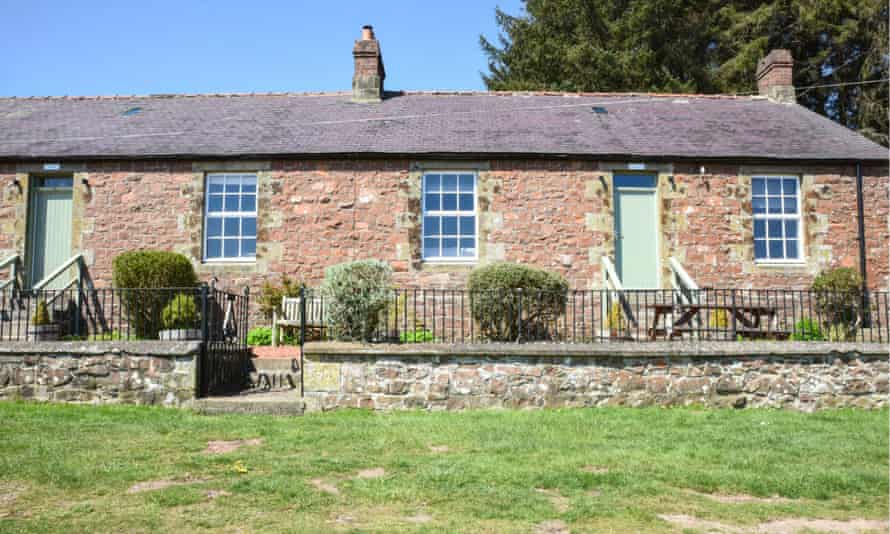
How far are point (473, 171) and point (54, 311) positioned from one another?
772 centimetres

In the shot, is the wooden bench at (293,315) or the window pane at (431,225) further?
the window pane at (431,225)

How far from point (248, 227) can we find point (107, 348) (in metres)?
4.98

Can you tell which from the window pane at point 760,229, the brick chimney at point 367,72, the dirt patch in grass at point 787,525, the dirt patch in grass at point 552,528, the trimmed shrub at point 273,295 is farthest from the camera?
the brick chimney at point 367,72

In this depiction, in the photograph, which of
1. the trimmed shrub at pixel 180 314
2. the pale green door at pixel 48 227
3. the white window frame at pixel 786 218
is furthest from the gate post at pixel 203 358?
the white window frame at pixel 786 218

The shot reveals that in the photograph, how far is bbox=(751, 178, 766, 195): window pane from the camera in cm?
1362

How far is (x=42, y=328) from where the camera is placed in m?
9.85

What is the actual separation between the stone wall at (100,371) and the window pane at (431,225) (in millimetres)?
5689

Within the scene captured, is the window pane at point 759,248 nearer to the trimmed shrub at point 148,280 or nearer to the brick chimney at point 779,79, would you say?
the brick chimney at point 779,79

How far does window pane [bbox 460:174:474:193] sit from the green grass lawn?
20.5 feet

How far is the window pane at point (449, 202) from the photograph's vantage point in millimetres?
13258

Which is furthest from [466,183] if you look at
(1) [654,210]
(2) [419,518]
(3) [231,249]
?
(2) [419,518]

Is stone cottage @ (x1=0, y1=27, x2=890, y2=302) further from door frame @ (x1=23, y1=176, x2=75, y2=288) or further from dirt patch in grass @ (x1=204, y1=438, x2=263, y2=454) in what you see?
dirt patch in grass @ (x1=204, y1=438, x2=263, y2=454)

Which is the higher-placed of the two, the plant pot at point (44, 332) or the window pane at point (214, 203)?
the window pane at point (214, 203)

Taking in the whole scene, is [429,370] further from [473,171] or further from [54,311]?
[54,311]
